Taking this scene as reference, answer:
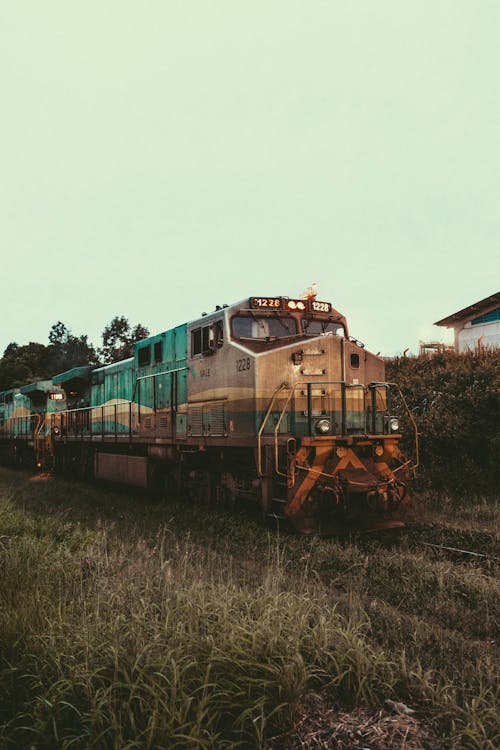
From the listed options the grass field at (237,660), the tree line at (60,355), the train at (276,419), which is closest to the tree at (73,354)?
the tree line at (60,355)

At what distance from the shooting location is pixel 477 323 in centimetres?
2509

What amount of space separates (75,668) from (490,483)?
955 cm

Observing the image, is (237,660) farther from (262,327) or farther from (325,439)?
(262,327)

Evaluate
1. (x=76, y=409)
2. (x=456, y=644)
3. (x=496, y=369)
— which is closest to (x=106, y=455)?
(x=76, y=409)

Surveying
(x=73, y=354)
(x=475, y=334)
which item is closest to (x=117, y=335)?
(x=73, y=354)

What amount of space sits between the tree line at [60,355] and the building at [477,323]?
30.7 m

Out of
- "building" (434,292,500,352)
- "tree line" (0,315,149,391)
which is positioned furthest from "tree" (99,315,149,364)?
"building" (434,292,500,352)

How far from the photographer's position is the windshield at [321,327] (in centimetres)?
1006

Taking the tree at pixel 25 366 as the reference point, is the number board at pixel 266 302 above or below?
below

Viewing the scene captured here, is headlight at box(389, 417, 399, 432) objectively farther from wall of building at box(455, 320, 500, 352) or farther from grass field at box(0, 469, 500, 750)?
wall of building at box(455, 320, 500, 352)

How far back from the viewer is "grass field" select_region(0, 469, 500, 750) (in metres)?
3.03

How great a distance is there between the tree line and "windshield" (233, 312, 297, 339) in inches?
1626

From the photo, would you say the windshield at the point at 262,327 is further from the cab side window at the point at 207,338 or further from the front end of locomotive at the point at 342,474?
the front end of locomotive at the point at 342,474

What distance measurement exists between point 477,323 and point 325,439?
19.1 m
